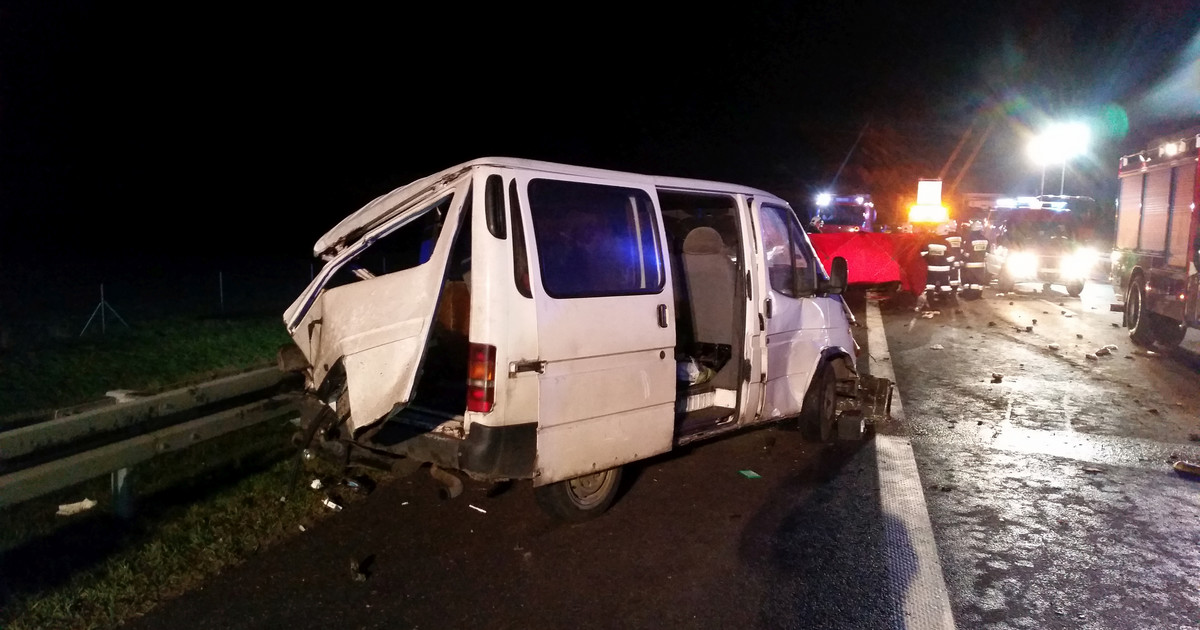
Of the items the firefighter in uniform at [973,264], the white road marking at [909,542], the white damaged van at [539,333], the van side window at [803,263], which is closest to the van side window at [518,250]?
the white damaged van at [539,333]

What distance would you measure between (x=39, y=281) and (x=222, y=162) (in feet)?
101

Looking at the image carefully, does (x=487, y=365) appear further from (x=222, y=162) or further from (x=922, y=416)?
(x=222, y=162)

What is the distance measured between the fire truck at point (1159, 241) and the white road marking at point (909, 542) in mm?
6837

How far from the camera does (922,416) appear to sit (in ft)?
28.5

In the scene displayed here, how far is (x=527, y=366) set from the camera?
4.56m

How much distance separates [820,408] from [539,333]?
3.49 meters

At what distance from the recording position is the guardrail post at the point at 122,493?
201 inches

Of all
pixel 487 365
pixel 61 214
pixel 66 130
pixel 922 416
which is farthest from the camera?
pixel 66 130

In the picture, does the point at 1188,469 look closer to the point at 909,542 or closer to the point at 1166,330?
the point at 909,542

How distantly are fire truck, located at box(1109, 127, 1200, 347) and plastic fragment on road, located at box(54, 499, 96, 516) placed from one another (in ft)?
40.8

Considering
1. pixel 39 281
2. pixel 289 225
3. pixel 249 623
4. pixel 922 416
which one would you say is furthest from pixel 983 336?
pixel 289 225

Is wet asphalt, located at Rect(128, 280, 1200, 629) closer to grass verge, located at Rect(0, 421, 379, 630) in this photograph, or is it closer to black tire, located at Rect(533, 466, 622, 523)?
black tire, located at Rect(533, 466, 622, 523)

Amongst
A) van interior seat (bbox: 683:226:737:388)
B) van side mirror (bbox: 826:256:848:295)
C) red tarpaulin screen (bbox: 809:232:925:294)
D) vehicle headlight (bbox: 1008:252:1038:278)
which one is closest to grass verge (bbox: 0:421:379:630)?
van interior seat (bbox: 683:226:737:388)

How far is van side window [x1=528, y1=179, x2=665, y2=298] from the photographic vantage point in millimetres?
4836
